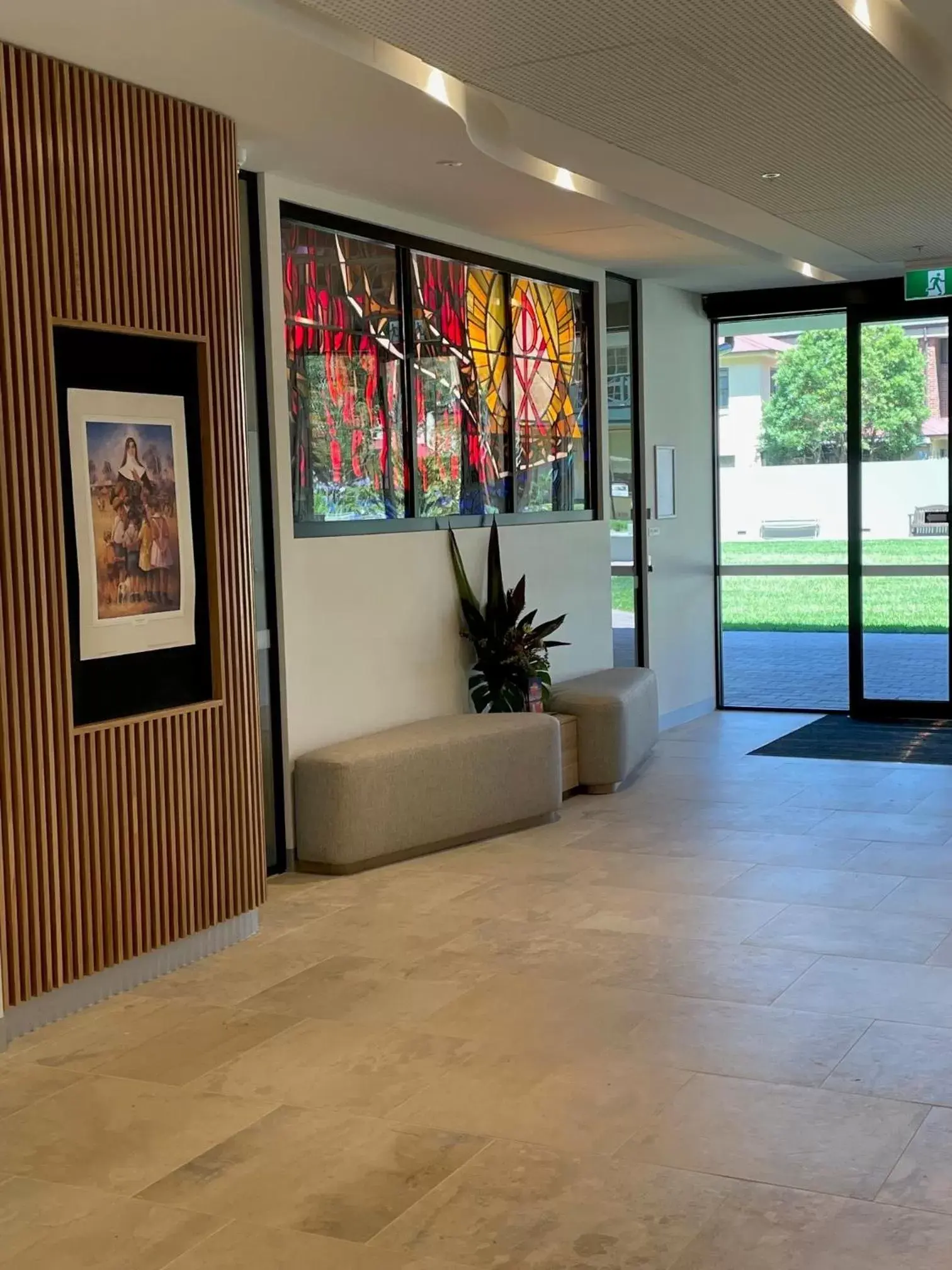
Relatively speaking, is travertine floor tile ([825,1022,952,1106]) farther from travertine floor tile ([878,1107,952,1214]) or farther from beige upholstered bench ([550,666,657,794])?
beige upholstered bench ([550,666,657,794])

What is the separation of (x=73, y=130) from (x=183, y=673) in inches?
73.7

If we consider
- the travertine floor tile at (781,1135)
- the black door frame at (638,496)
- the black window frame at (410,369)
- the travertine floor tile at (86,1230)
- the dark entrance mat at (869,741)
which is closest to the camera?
the travertine floor tile at (86,1230)

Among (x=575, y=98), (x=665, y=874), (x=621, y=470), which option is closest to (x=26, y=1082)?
(x=665, y=874)

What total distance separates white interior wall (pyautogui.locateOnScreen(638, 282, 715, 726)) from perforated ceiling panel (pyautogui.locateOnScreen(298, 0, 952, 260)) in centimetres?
317

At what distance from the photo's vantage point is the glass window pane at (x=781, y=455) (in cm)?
1127

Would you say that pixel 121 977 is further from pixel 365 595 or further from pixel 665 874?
pixel 365 595

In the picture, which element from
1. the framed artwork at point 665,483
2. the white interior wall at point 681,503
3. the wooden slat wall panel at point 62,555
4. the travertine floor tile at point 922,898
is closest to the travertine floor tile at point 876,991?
the travertine floor tile at point 922,898

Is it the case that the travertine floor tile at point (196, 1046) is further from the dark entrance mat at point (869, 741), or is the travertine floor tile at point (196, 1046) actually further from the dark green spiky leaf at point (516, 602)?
the dark entrance mat at point (869, 741)

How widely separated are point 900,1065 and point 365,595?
367 cm

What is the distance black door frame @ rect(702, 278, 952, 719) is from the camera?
34.4 feet

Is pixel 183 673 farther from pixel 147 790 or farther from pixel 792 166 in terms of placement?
pixel 792 166

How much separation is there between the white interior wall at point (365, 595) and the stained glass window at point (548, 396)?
22 cm

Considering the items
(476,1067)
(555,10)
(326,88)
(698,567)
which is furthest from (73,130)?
(698,567)

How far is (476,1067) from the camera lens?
429 cm
